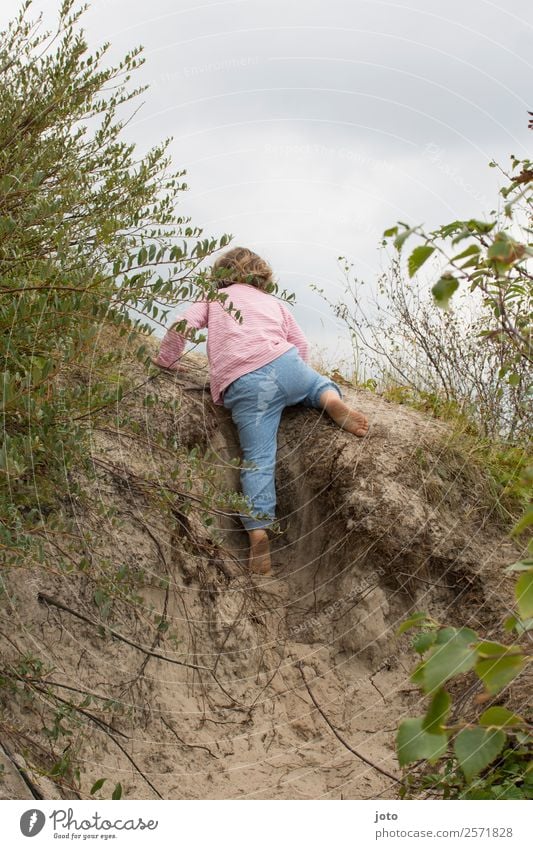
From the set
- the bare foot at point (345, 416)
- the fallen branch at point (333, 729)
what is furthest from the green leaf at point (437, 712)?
the bare foot at point (345, 416)

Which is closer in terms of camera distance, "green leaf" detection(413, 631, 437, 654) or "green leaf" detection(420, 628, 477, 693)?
"green leaf" detection(420, 628, 477, 693)

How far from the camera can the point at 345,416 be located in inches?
156

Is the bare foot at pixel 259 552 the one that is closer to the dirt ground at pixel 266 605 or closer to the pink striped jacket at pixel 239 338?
the dirt ground at pixel 266 605

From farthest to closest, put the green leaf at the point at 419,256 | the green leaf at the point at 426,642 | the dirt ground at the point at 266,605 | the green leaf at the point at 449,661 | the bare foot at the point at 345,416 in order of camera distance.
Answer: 1. the bare foot at the point at 345,416
2. the dirt ground at the point at 266,605
3. the green leaf at the point at 426,642
4. the green leaf at the point at 419,256
5. the green leaf at the point at 449,661

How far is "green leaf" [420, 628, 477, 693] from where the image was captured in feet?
3.32

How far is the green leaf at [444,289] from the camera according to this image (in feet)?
3.73

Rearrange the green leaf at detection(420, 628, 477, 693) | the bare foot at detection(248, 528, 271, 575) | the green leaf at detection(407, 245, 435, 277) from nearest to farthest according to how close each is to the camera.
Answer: the green leaf at detection(420, 628, 477, 693), the green leaf at detection(407, 245, 435, 277), the bare foot at detection(248, 528, 271, 575)

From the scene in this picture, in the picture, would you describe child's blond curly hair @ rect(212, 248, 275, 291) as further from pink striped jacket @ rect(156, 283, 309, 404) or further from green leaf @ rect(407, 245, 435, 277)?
green leaf @ rect(407, 245, 435, 277)

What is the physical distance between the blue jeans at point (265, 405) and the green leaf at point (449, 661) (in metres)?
2.72

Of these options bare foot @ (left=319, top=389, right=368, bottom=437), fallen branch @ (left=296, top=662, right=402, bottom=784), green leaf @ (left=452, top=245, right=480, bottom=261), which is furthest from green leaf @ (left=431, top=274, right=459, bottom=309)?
bare foot @ (left=319, top=389, right=368, bottom=437)

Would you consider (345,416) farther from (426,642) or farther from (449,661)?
(449,661)

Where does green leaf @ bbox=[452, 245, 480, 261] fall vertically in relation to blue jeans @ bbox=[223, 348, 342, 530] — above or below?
above
